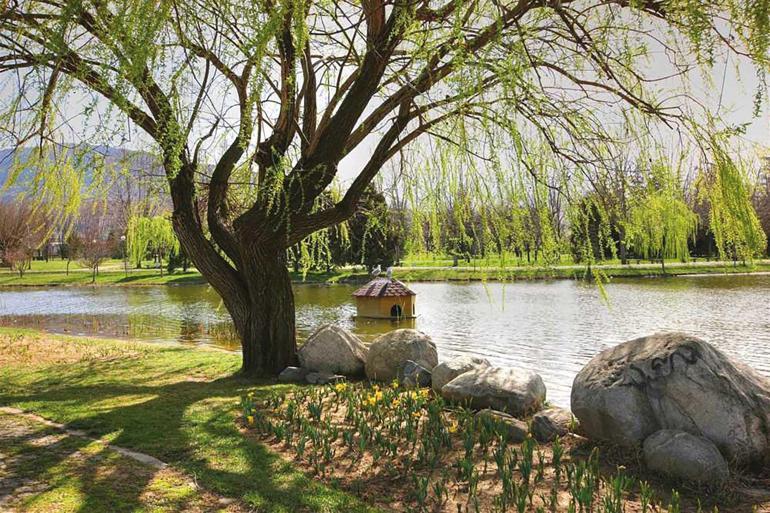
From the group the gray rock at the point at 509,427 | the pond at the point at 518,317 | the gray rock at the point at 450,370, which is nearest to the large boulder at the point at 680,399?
the gray rock at the point at 509,427

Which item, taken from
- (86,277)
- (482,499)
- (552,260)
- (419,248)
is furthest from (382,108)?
(86,277)

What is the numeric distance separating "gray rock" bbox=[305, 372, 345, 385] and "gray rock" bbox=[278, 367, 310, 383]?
0.08 meters

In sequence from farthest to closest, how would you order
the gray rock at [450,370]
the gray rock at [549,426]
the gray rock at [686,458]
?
1. the gray rock at [450,370]
2. the gray rock at [549,426]
3. the gray rock at [686,458]

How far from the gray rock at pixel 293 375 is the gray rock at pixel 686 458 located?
13.3ft

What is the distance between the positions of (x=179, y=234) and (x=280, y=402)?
8.98 feet

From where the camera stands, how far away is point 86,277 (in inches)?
1666

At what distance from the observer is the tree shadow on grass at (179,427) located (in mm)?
3324

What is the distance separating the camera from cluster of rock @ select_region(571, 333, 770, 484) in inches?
152

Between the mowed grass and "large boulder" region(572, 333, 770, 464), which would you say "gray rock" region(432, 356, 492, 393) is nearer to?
"large boulder" region(572, 333, 770, 464)

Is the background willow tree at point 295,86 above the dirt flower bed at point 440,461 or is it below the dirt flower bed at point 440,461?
above

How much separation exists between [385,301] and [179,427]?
13798 mm

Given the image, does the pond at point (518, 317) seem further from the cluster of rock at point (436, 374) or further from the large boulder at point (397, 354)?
the cluster of rock at point (436, 374)

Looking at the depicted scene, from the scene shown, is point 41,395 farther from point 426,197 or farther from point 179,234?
point 426,197

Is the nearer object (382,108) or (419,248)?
(382,108)
